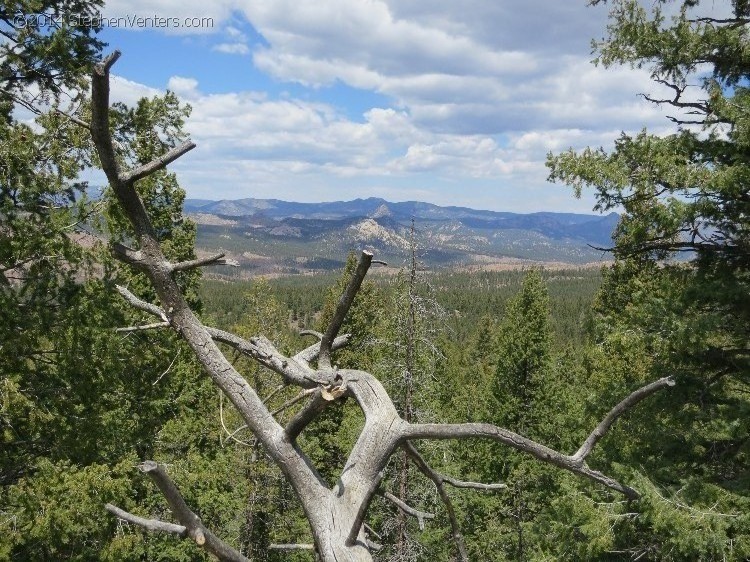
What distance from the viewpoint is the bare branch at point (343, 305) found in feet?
10.3

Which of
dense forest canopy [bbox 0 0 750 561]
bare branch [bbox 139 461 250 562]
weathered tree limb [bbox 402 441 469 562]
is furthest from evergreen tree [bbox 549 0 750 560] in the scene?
bare branch [bbox 139 461 250 562]

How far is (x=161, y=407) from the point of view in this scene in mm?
11273

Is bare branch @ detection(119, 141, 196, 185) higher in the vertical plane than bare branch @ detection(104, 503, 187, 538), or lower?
higher

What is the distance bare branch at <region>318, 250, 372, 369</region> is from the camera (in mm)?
3131

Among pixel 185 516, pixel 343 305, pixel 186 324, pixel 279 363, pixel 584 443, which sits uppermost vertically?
pixel 343 305

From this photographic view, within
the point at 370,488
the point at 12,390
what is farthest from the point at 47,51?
the point at 370,488

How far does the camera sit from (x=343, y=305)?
332 cm

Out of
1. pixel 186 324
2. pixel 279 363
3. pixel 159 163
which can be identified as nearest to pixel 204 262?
pixel 186 324

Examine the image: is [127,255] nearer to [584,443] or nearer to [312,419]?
[312,419]

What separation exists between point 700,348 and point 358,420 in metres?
10.3

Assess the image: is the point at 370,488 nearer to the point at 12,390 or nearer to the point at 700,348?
the point at 12,390

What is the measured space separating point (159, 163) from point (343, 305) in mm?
1471

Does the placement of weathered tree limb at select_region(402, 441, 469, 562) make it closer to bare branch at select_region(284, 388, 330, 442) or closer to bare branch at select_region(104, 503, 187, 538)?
bare branch at select_region(284, 388, 330, 442)

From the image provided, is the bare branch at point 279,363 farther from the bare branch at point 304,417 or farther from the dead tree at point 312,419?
the bare branch at point 304,417
